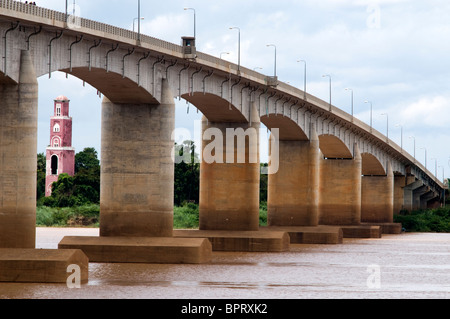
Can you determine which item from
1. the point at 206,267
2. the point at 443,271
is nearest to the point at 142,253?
the point at 206,267

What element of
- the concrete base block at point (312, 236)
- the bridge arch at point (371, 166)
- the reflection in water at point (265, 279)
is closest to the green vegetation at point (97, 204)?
the bridge arch at point (371, 166)

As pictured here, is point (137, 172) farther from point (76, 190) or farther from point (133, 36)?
point (76, 190)

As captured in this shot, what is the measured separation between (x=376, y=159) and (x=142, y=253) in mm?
60138

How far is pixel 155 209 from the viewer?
49094 millimetres

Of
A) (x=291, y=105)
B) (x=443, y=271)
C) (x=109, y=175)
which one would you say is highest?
(x=291, y=105)

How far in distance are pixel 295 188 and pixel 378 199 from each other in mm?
34490

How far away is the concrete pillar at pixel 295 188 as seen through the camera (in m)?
72.9

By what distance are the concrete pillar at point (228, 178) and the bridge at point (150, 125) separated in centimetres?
6

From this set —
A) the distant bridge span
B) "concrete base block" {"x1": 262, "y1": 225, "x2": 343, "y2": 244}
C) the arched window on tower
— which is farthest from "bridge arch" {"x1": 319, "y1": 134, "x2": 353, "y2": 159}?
the arched window on tower

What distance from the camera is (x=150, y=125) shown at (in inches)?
1944

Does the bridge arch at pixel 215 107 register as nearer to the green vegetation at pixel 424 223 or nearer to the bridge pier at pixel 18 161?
the bridge pier at pixel 18 161

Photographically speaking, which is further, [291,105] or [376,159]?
[376,159]

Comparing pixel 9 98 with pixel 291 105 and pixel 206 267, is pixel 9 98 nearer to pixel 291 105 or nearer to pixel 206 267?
pixel 206 267

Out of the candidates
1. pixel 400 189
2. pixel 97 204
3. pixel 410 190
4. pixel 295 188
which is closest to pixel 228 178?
pixel 295 188
